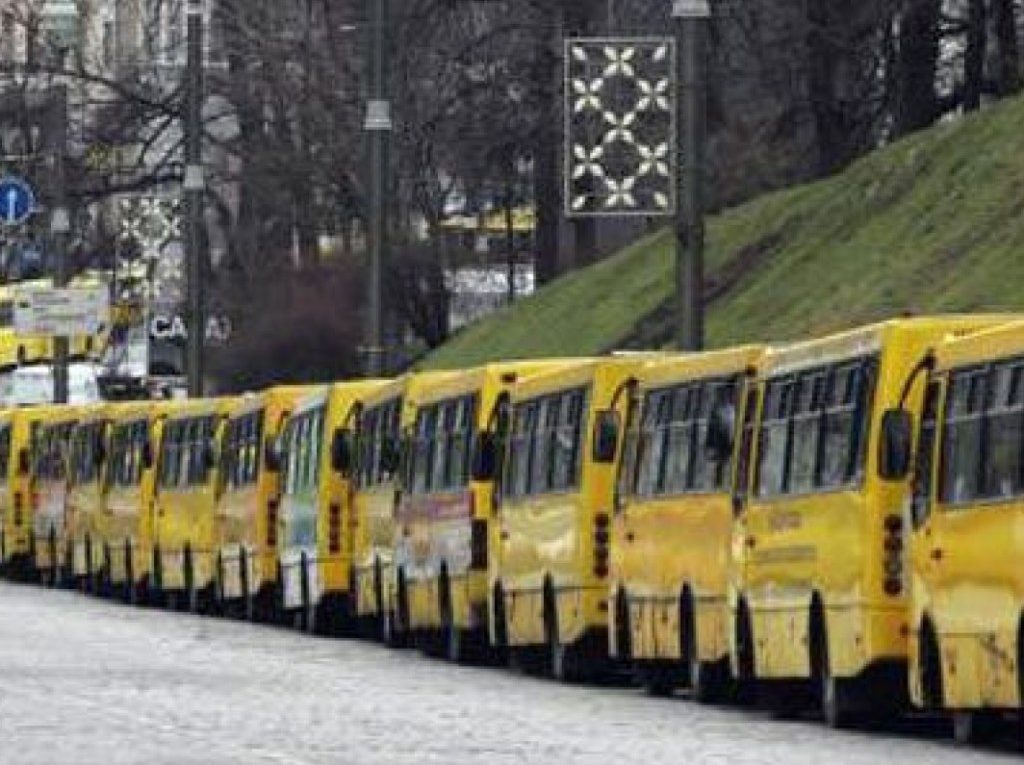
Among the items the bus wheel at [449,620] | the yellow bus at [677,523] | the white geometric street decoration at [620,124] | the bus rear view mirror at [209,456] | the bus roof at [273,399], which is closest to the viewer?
the yellow bus at [677,523]

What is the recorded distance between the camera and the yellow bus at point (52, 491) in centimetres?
6138

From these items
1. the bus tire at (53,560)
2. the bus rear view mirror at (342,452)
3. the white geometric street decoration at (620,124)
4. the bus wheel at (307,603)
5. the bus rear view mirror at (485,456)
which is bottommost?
the bus tire at (53,560)

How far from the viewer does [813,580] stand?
26.4 m

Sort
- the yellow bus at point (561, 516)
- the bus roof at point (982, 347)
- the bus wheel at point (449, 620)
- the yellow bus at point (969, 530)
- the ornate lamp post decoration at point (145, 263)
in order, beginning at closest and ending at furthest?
the yellow bus at point (969, 530)
the bus roof at point (982, 347)
the yellow bus at point (561, 516)
the bus wheel at point (449, 620)
the ornate lamp post decoration at point (145, 263)

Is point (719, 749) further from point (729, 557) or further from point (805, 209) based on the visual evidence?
point (805, 209)

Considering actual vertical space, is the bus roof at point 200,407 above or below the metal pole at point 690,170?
below

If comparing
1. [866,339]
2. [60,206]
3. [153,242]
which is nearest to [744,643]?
[866,339]

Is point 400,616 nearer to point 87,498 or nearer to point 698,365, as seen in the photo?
point 698,365

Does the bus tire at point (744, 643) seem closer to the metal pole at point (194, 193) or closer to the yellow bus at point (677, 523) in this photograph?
the yellow bus at point (677, 523)

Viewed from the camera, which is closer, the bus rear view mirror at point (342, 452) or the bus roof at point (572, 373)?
the bus roof at point (572, 373)

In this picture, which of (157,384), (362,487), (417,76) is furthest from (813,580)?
(157,384)

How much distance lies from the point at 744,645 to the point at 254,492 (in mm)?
19258

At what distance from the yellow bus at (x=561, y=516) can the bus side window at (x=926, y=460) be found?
7407 millimetres

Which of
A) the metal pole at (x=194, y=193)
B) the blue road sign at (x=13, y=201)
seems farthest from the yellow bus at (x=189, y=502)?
the blue road sign at (x=13, y=201)
